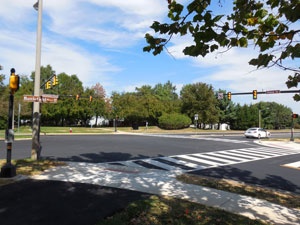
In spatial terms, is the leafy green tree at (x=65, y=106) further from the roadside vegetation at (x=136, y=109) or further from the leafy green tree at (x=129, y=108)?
the leafy green tree at (x=129, y=108)

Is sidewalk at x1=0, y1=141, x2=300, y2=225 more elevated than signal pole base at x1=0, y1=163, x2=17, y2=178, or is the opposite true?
signal pole base at x1=0, y1=163, x2=17, y2=178

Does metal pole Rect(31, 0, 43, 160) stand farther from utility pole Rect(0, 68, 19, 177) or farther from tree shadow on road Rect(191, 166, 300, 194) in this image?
tree shadow on road Rect(191, 166, 300, 194)

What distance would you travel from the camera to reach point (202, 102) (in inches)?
2554

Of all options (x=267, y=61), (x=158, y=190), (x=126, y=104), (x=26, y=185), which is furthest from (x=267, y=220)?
(x=126, y=104)

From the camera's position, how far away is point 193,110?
66.3m

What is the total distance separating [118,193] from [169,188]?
152cm

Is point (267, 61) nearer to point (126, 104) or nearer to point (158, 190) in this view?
point (158, 190)

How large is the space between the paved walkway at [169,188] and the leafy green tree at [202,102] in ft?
181

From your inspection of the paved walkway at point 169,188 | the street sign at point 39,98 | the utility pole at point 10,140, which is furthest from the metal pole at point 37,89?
the utility pole at point 10,140

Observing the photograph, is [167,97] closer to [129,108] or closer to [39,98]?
[129,108]

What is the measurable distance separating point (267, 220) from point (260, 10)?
12.8 ft

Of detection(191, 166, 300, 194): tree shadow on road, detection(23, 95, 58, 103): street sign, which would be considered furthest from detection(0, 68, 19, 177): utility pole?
detection(191, 166, 300, 194): tree shadow on road

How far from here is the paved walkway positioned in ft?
20.2

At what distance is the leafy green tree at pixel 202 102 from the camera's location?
212ft
